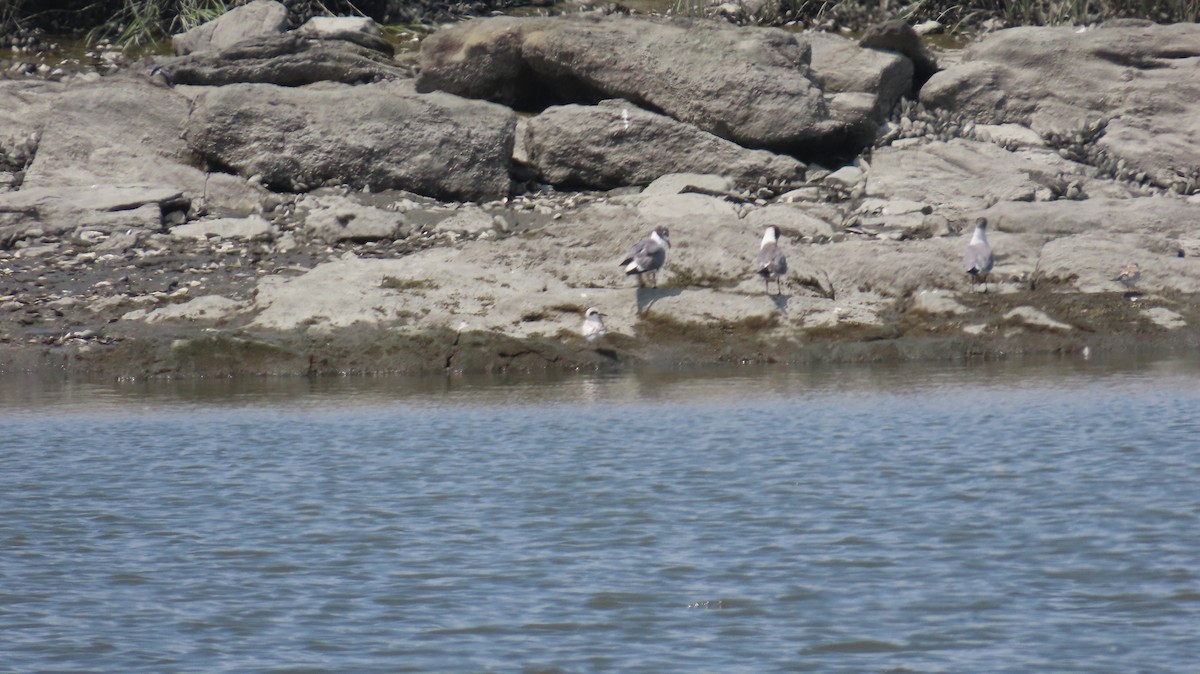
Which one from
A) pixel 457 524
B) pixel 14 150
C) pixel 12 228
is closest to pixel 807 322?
pixel 457 524

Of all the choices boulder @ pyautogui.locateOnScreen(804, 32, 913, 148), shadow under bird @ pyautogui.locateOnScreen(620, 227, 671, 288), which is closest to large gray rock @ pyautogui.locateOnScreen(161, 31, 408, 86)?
boulder @ pyautogui.locateOnScreen(804, 32, 913, 148)

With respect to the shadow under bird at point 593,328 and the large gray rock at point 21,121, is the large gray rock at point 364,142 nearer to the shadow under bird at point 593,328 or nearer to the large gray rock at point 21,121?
the large gray rock at point 21,121

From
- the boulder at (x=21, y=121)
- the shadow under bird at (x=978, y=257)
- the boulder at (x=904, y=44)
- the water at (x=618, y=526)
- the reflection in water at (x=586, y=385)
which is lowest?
the water at (x=618, y=526)

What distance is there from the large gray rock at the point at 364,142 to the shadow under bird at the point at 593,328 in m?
4.85

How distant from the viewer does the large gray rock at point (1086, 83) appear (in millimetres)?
20750

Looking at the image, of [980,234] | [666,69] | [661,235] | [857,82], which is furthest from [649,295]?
[857,82]

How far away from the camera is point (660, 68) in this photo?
65.5 ft

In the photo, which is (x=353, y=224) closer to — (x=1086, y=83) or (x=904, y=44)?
(x=904, y=44)

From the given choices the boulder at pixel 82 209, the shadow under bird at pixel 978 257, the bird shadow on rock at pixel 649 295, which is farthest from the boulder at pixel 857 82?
the boulder at pixel 82 209

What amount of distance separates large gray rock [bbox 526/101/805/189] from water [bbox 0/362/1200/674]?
6.00 m

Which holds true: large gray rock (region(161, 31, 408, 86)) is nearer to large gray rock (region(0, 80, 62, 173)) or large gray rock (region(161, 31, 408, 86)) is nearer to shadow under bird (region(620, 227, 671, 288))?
large gray rock (region(0, 80, 62, 173))

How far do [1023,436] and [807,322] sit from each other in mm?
4178

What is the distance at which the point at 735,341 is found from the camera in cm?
1495

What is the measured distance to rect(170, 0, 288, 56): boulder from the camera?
2267cm
